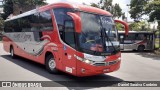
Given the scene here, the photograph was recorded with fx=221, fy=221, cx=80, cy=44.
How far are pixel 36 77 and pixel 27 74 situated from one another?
0.83 meters

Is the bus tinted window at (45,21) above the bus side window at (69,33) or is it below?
above

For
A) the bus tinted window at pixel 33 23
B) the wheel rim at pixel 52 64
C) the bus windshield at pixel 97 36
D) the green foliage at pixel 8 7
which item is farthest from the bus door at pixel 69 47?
the green foliage at pixel 8 7

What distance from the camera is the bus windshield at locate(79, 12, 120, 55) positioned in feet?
27.4

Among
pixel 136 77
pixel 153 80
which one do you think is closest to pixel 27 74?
pixel 136 77

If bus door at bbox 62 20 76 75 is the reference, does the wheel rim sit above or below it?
below

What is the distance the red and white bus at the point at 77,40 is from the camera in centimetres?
826

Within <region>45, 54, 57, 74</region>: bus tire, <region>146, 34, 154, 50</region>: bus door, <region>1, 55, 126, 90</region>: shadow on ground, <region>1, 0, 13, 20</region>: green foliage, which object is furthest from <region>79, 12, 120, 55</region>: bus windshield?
<region>1, 0, 13, 20</region>: green foliage

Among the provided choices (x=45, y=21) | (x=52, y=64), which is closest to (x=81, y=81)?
(x=52, y=64)

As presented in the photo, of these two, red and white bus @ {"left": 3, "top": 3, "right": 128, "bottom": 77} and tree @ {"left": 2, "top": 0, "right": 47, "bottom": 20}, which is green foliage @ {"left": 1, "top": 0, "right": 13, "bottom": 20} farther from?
red and white bus @ {"left": 3, "top": 3, "right": 128, "bottom": 77}

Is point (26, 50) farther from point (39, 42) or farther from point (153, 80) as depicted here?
point (153, 80)

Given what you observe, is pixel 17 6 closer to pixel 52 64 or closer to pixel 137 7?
pixel 137 7

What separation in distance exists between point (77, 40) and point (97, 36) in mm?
875

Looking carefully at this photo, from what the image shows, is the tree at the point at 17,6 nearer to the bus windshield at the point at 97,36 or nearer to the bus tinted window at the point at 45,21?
the bus tinted window at the point at 45,21

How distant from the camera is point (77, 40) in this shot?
27.1ft
